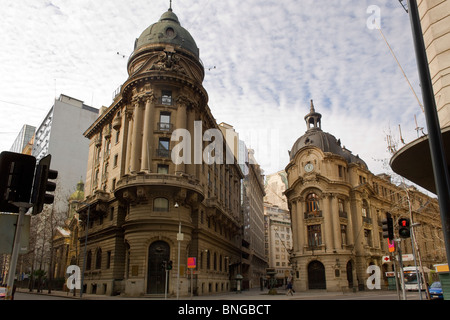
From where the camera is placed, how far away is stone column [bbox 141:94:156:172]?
132ft

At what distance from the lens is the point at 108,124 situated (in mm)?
54750

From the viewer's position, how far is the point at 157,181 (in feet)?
124

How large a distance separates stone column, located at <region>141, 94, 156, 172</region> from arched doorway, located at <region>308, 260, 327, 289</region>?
30742 mm

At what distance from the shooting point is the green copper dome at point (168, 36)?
4791cm

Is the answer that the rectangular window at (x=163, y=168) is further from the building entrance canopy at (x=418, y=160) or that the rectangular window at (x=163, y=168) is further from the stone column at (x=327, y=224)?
the building entrance canopy at (x=418, y=160)

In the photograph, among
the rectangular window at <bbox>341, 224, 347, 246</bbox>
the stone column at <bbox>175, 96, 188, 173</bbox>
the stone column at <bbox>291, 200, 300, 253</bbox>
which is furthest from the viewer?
the stone column at <bbox>291, 200, 300, 253</bbox>

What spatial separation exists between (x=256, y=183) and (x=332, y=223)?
165ft

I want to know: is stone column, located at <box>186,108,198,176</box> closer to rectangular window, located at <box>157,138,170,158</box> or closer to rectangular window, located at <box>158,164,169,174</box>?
rectangular window, located at <box>158,164,169,174</box>

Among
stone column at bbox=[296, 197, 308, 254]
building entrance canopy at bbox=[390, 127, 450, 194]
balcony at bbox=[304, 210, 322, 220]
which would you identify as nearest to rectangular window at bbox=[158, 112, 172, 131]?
stone column at bbox=[296, 197, 308, 254]

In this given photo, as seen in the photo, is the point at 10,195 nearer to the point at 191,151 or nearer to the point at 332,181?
the point at 191,151

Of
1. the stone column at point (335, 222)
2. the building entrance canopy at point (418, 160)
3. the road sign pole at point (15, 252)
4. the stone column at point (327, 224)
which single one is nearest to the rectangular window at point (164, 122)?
the stone column at point (327, 224)
